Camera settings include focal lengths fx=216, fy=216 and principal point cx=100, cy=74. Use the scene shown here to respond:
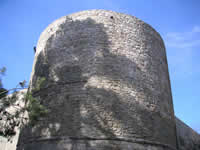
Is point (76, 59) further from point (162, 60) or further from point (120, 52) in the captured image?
point (162, 60)

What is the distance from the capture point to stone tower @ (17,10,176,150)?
19.7 ft

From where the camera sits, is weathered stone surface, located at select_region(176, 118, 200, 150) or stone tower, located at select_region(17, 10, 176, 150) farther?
weathered stone surface, located at select_region(176, 118, 200, 150)

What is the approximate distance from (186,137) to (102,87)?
687 cm

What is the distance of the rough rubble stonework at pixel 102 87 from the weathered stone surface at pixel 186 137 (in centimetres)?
292

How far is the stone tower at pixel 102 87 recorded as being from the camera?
19.7 feet

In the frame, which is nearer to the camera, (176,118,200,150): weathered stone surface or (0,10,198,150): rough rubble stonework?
(0,10,198,150): rough rubble stonework

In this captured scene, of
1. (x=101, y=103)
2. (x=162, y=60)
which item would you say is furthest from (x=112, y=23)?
(x=101, y=103)

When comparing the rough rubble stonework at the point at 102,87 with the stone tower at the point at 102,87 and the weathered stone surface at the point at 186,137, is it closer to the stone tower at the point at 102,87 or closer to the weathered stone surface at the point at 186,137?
the stone tower at the point at 102,87

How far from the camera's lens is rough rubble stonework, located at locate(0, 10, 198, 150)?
5992 millimetres

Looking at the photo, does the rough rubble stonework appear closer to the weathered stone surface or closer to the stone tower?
the stone tower

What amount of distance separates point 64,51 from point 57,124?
8.20 ft

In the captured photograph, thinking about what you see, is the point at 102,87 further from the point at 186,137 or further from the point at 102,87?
the point at 186,137

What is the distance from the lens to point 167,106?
7.68 metres

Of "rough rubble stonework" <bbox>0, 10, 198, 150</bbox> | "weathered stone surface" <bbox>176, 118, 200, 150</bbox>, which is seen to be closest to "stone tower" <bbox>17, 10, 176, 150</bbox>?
"rough rubble stonework" <bbox>0, 10, 198, 150</bbox>
